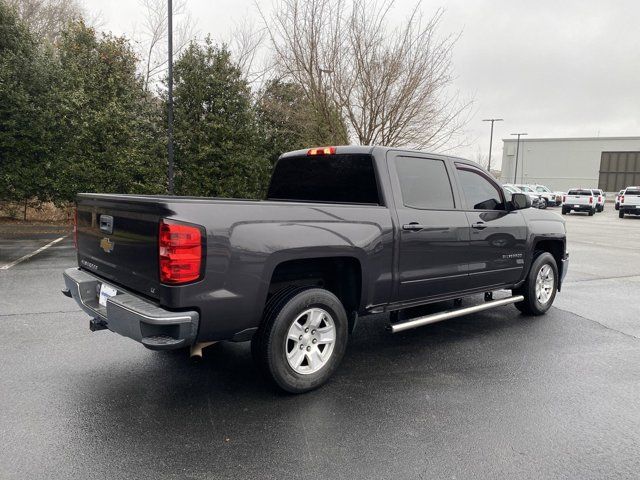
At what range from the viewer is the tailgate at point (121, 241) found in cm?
322

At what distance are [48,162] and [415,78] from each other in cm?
1112

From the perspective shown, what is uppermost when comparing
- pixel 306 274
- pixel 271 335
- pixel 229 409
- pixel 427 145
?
pixel 427 145

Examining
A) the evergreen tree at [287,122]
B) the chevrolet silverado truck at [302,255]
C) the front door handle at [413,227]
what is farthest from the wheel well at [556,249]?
the evergreen tree at [287,122]

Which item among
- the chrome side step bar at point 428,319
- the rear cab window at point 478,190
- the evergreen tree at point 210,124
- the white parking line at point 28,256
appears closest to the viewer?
the chrome side step bar at point 428,319

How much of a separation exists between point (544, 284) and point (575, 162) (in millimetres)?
73369

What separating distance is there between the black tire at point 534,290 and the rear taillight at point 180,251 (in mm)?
4329

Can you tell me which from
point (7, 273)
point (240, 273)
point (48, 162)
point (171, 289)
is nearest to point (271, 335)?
point (240, 273)

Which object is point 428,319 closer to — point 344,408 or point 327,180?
point 344,408

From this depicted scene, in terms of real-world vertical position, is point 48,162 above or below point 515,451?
above

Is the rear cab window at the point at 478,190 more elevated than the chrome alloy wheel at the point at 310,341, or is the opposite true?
the rear cab window at the point at 478,190

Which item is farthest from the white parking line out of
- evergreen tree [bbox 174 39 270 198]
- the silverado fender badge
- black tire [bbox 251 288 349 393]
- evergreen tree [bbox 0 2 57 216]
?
black tire [bbox 251 288 349 393]

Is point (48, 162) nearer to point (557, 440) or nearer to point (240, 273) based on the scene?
point (240, 273)

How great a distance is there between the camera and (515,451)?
9.76ft

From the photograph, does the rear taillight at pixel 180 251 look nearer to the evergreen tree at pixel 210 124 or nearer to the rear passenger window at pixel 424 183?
the rear passenger window at pixel 424 183
